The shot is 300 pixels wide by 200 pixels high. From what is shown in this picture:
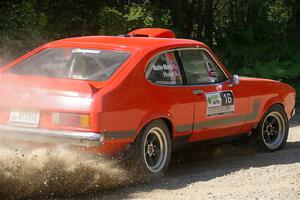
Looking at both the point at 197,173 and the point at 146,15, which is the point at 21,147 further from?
the point at 146,15

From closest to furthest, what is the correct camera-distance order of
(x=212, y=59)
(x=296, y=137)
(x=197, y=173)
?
(x=197, y=173)
(x=212, y=59)
(x=296, y=137)

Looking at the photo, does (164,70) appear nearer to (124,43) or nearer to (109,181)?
(124,43)

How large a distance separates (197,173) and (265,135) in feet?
6.55

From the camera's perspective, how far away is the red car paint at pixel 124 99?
6711 mm

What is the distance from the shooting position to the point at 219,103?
8227mm

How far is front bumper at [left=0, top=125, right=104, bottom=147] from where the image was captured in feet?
21.6

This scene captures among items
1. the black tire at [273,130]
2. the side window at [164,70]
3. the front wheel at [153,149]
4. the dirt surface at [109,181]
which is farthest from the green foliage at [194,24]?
the dirt surface at [109,181]

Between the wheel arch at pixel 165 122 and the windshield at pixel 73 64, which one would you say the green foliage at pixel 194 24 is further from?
the wheel arch at pixel 165 122

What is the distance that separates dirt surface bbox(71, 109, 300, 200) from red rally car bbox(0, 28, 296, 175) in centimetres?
34

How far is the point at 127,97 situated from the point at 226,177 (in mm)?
1406

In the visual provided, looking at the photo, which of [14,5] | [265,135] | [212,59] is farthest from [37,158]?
[14,5]

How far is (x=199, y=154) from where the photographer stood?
9.23 metres

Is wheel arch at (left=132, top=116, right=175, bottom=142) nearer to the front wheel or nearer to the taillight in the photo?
the front wheel

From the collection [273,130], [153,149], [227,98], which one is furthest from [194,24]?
[153,149]
